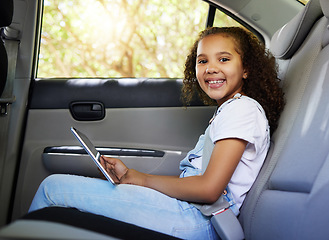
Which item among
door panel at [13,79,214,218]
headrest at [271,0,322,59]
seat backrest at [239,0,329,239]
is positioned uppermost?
headrest at [271,0,322,59]

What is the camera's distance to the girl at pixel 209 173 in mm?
1220

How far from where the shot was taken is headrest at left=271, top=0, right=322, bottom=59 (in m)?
1.43

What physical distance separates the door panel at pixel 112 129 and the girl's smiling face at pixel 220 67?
61 centimetres

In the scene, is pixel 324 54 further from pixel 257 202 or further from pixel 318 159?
pixel 257 202

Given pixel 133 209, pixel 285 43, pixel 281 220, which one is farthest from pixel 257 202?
pixel 285 43

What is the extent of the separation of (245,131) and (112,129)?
105 cm

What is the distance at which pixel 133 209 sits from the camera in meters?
1.21

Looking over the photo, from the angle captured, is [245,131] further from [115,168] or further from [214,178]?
[115,168]

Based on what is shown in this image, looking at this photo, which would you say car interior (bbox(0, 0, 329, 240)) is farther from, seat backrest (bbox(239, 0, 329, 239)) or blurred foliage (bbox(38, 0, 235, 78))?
blurred foliage (bbox(38, 0, 235, 78))

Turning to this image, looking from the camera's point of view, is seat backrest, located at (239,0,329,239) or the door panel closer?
seat backrest, located at (239,0,329,239)

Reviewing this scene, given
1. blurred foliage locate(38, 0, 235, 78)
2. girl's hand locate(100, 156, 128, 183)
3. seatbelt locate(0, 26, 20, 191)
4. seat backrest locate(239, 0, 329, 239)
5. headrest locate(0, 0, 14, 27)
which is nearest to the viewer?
seat backrest locate(239, 0, 329, 239)

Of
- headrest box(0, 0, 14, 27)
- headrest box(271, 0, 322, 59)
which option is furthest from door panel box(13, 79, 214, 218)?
headrest box(271, 0, 322, 59)

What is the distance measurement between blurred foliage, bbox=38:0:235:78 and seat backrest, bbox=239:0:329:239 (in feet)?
5.63

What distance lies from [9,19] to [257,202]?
4.06ft
